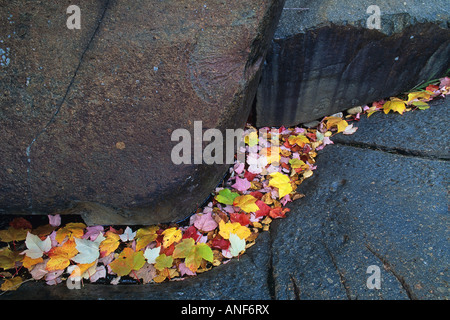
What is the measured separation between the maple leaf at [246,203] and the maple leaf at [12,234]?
4.11ft

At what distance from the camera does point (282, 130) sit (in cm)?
265

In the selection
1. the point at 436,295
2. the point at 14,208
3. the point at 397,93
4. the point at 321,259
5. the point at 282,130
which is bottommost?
the point at 436,295

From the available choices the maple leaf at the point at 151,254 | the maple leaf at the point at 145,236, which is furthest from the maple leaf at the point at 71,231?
the maple leaf at the point at 151,254

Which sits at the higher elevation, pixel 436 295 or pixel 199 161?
pixel 199 161

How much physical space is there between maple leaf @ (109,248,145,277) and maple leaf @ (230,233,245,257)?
486 millimetres

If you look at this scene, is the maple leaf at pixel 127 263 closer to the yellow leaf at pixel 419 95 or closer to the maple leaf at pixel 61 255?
the maple leaf at pixel 61 255

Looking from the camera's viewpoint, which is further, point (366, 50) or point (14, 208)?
point (366, 50)

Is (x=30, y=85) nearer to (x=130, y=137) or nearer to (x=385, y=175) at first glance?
(x=130, y=137)

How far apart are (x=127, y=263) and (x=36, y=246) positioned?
1.66ft

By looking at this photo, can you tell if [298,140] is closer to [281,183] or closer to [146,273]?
[281,183]

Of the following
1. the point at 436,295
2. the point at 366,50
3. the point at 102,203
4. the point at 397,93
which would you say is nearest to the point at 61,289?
the point at 102,203

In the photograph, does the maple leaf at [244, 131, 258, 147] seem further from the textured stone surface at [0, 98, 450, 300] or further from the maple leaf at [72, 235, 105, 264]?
the maple leaf at [72, 235, 105, 264]

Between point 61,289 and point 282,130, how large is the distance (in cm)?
187

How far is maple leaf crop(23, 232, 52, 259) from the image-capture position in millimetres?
1750
